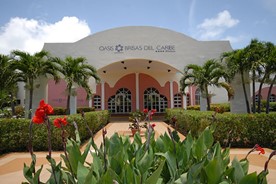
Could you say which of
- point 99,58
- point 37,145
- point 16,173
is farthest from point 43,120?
point 99,58

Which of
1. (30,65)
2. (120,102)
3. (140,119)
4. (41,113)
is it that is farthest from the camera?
(120,102)

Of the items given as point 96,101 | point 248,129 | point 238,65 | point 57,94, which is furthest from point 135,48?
point 248,129

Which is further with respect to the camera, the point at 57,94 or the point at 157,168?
the point at 57,94

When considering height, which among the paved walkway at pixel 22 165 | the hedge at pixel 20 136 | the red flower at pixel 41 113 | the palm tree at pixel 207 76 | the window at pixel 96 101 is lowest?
the paved walkway at pixel 22 165

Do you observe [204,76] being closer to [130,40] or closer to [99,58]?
[130,40]

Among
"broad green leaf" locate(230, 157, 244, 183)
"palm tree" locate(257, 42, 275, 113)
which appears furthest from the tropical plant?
"broad green leaf" locate(230, 157, 244, 183)

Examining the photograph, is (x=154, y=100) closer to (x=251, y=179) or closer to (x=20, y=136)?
(x=20, y=136)

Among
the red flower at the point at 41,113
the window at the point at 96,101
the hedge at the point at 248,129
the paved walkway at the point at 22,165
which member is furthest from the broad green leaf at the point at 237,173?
the window at the point at 96,101

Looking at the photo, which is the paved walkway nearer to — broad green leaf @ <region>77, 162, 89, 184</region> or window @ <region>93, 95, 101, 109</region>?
broad green leaf @ <region>77, 162, 89, 184</region>

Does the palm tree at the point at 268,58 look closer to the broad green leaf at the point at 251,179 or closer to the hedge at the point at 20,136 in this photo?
the hedge at the point at 20,136

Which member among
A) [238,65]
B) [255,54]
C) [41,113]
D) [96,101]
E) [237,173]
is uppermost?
[255,54]

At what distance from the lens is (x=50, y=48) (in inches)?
666

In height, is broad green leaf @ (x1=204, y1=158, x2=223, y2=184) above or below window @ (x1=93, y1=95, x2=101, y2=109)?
below

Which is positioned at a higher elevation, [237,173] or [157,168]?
[157,168]
